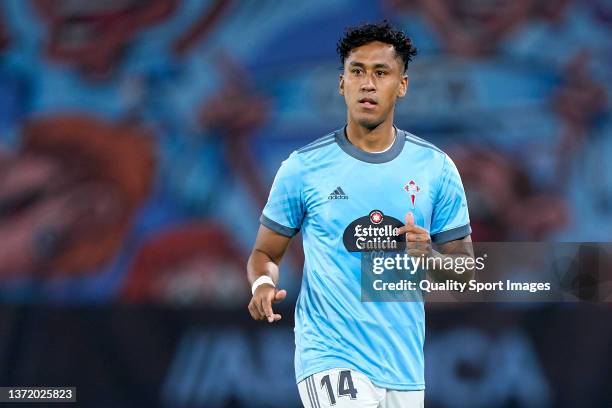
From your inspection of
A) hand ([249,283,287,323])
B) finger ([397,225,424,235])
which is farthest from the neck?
hand ([249,283,287,323])

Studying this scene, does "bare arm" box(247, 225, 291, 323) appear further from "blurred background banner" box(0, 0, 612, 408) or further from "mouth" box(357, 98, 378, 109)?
"blurred background banner" box(0, 0, 612, 408)

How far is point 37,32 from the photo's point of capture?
725 cm

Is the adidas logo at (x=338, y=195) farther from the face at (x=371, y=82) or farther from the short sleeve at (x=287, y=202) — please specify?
the face at (x=371, y=82)

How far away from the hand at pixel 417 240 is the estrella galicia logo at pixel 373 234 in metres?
0.07

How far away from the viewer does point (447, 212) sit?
4578mm

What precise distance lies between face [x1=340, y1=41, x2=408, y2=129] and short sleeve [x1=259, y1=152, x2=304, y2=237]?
1.15ft

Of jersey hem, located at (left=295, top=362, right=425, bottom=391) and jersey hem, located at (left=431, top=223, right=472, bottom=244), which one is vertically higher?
jersey hem, located at (left=431, top=223, right=472, bottom=244)

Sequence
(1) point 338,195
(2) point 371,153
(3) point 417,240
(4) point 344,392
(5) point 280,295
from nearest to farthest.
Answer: (5) point 280,295, (4) point 344,392, (3) point 417,240, (1) point 338,195, (2) point 371,153

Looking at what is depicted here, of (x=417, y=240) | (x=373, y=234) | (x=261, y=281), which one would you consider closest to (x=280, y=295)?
(x=261, y=281)

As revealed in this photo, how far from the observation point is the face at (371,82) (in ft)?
14.6

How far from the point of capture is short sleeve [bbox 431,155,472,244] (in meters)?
4.55

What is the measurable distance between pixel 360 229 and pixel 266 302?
53 centimetres

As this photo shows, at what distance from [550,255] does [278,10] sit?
2471 mm

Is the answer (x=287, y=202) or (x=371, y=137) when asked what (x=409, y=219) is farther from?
(x=287, y=202)
